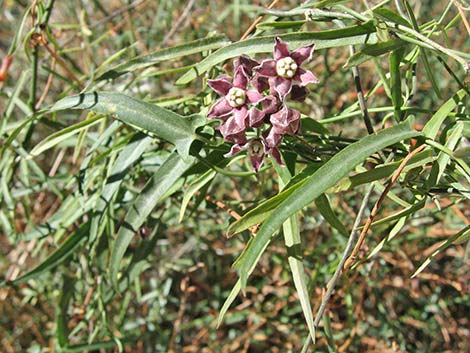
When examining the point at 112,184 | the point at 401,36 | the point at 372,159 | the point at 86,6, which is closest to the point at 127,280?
the point at 112,184

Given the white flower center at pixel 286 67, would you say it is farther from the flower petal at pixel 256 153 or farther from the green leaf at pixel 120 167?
the green leaf at pixel 120 167

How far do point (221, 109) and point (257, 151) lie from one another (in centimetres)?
7

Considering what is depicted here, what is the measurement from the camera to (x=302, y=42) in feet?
2.41

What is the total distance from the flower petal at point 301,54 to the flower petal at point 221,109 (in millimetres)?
83

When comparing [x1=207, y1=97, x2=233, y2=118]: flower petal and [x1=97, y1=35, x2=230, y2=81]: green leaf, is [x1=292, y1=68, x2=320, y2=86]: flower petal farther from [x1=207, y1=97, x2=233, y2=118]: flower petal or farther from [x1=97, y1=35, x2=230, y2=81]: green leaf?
[x1=97, y1=35, x2=230, y2=81]: green leaf

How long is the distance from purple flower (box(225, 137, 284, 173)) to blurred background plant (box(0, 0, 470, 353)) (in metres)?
0.04

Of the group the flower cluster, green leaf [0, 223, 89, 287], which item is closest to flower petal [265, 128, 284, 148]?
the flower cluster

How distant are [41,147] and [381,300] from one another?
82 cm

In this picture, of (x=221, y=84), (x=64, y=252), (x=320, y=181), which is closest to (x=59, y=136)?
(x=64, y=252)

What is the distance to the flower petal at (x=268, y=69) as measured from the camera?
0.67 metres

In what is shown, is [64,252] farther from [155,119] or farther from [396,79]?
[396,79]

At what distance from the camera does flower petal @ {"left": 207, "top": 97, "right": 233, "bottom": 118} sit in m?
0.68

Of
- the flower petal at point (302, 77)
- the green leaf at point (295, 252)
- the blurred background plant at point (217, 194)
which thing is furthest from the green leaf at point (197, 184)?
the flower petal at point (302, 77)

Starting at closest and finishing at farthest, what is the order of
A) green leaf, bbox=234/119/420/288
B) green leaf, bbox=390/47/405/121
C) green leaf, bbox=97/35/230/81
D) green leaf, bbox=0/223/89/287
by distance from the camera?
green leaf, bbox=234/119/420/288 → green leaf, bbox=390/47/405/121 → green leaf, bbox=97/35/230/81 → green leaf, bbox=0/223/89/287
